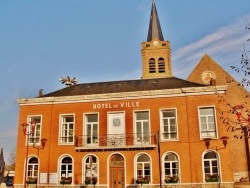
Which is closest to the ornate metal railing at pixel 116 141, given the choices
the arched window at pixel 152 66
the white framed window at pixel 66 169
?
the white framed window at pixel 66 169

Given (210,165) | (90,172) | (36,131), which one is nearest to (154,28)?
(36,131)

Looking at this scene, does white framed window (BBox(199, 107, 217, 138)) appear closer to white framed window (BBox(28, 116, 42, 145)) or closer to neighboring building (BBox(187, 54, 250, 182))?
neighboring building (BBox(187, 54, 250, 182))

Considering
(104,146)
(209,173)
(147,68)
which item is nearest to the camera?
(209,173)

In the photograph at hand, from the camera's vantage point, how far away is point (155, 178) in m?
22.5

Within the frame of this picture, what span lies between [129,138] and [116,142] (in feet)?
3.52

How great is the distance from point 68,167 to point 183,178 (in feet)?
30.0

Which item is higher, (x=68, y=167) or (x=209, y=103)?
(x=209, y=103)

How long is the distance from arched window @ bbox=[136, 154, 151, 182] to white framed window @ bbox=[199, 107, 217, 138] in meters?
4.63

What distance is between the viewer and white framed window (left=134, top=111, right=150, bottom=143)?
2366 cm

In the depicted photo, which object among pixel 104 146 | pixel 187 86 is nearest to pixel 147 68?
pixel 187 86

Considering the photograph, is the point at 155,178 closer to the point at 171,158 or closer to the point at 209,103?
the point at 171,158

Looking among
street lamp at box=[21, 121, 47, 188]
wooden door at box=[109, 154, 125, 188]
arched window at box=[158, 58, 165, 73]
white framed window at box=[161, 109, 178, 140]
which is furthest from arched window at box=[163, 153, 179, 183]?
arched window at box=[158, 58, 165, 73]

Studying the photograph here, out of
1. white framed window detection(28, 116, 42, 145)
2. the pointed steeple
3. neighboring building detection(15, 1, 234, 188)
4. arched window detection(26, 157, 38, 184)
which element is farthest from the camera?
the pointed steeple

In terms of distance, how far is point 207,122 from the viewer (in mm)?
23094
